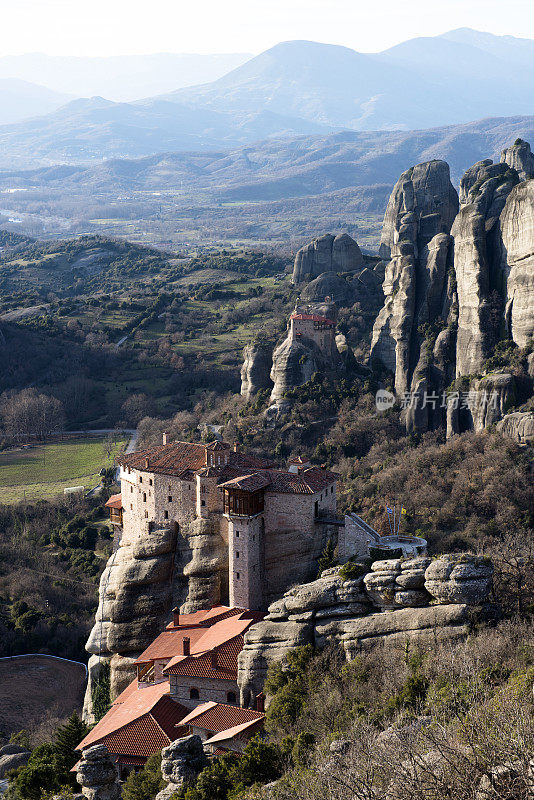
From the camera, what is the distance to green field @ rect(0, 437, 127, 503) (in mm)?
76250

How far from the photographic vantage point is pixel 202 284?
5477 inches

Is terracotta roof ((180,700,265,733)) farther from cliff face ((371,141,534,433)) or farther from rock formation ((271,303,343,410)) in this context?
rock formation ((271,303,343,410))

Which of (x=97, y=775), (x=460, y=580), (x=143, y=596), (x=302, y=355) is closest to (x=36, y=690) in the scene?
(x=143, y=596)

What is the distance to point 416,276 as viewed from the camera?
77.9 meters

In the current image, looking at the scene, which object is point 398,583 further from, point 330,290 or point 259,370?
point 330,290

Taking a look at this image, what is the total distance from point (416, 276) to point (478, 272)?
915 centimetres

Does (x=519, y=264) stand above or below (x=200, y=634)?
above

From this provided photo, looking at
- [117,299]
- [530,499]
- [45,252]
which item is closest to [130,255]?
[45,252]

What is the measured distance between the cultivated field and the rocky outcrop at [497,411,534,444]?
27961mm

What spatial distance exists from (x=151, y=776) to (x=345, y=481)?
34466 mm

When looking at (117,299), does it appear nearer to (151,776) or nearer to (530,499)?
(530,499)

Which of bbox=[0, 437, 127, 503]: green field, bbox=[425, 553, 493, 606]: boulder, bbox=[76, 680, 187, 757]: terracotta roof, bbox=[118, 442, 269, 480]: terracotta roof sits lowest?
bbox=[0, 437, 127, 503]: green field

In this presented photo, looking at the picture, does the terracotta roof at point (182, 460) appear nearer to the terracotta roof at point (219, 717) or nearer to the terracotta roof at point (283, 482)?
the terracotta roof at point (283, 482)

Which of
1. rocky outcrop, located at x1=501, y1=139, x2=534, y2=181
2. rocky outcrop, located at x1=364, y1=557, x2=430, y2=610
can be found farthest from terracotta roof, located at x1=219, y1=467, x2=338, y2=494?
rocky outcrop, located at x1=501, y1=139, x2=534, y2=181
